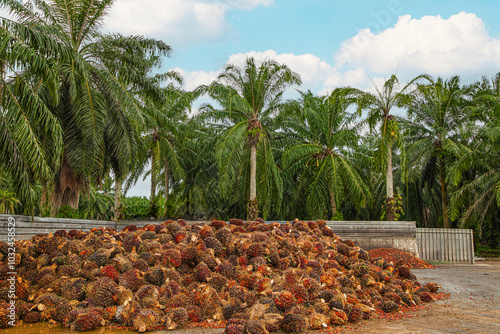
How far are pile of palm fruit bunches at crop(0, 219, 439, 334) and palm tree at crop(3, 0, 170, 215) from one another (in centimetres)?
592

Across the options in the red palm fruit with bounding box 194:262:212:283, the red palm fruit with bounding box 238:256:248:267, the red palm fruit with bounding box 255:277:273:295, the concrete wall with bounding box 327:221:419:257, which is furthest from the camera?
the concrete wall with bounding box 327:221:419:257

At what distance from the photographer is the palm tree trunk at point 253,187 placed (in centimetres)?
1684

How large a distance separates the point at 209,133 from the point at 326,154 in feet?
24.5

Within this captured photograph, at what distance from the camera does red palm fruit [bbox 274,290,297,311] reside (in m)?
5.55

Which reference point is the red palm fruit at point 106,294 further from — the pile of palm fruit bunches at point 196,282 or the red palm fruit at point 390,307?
the red palm fruit at point 390,307

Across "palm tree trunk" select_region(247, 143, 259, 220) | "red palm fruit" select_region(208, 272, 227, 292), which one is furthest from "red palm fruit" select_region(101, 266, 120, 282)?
"palm tree trunk" select_region(247, 143, 259, 220)

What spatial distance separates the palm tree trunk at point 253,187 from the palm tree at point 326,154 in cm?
196

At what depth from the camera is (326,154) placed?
20.8 metres

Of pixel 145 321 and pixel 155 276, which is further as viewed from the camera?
pixel 155 276

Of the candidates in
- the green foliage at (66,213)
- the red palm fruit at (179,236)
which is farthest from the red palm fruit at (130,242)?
the green foliage at (66,213)

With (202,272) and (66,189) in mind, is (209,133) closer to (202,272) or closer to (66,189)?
(66,189)

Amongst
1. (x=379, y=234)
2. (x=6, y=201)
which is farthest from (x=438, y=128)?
(x=6, y=201)

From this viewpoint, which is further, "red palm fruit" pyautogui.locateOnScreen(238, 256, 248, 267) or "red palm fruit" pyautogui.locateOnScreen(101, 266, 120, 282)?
"red palm fruit" pyautogui.locateOnScreen(238, 256, 248, 267)

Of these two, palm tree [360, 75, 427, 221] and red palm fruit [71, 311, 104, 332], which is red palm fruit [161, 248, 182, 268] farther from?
palm tree [360, 75, 427, 221]
